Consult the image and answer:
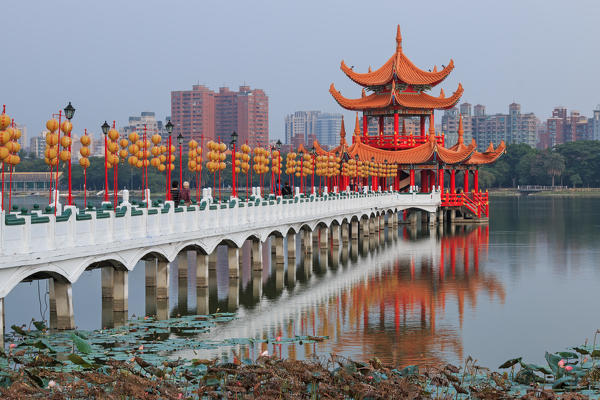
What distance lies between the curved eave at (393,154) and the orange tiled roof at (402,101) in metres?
3.13

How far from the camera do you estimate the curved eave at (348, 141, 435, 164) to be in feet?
209

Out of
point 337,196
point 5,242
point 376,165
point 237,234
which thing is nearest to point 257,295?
point 237,234

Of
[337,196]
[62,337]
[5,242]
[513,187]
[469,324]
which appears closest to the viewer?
[5,242]

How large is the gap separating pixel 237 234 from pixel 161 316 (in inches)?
268

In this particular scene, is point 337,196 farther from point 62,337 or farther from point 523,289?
point 62,337

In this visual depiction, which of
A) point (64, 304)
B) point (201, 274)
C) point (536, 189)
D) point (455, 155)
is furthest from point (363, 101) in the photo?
point (536, 189)

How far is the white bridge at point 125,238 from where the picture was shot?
18047 millimetres

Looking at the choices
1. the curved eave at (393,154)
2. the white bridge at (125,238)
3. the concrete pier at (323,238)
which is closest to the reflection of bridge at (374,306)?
the concrete pier at (323,238)

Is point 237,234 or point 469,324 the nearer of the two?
point 469,324

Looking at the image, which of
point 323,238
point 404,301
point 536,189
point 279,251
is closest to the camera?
point 404,301

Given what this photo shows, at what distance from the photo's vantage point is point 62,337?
19.5m

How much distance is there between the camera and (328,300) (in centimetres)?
2778

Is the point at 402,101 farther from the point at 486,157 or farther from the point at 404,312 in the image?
the point at 404,312

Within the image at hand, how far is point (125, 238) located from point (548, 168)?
124 metres
